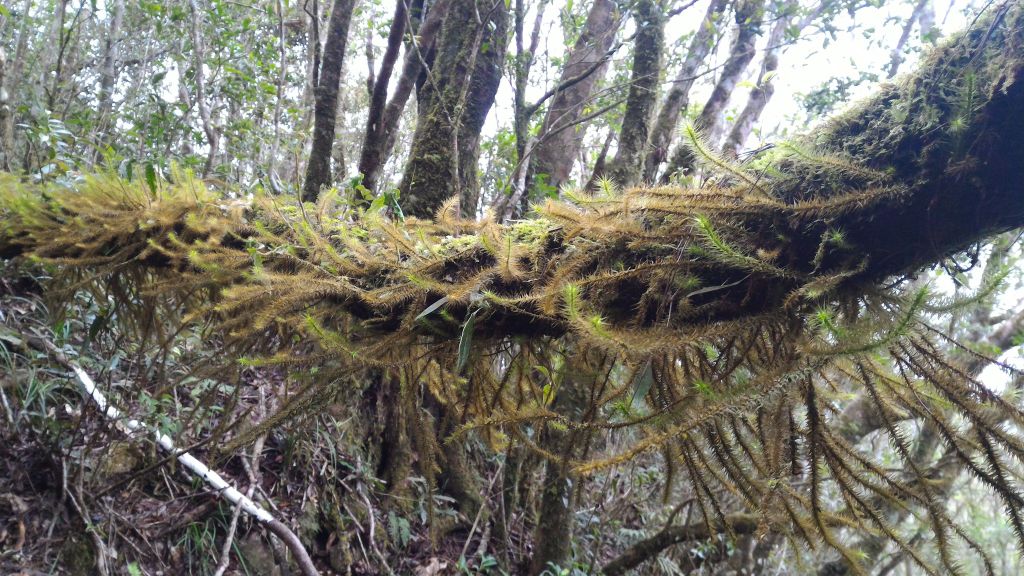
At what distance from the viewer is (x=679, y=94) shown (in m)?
3.78

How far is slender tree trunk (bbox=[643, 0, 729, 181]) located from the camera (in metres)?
3.50

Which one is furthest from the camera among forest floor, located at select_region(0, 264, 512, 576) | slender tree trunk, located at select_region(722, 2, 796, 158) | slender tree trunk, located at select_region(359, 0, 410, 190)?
slender tree trunk, located at select_region(722, 2, 796, 158)

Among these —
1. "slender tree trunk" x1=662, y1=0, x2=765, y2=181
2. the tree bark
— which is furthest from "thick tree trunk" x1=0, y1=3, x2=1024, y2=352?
the tree bark

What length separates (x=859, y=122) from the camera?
1.06 metres

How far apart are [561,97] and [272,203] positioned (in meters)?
3.29

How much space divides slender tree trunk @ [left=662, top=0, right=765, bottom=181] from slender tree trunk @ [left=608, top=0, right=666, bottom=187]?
22 cm

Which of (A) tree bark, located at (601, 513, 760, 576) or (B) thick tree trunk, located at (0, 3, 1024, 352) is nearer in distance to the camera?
(B) thick tree trunk, located at (0, 3, 1024, 352)

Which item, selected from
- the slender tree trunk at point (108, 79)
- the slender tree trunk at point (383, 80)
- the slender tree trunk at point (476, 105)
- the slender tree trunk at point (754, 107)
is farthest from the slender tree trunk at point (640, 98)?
the slender tree trunk at point (108, 79)

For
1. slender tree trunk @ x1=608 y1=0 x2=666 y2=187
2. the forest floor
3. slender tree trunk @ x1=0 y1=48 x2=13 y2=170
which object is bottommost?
the forest floor

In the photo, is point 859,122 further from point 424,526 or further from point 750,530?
point 424,526

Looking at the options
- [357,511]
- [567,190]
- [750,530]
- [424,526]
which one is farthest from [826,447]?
[424,526]

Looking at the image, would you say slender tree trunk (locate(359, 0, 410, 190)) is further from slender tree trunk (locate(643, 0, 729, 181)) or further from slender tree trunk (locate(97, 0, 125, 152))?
slender tree trunk (locate(97, 0, 125, 152))

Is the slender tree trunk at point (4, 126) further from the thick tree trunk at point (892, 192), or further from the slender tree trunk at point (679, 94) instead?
the slender tree trunk at point (679, 94)

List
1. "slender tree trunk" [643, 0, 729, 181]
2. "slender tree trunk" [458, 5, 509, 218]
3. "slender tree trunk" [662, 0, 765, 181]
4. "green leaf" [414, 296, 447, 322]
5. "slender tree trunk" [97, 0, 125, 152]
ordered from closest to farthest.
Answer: "green leaf" [414, 296, 447, 322] < "slender tree trunk" [458, 5, 509, 218] < "slender tree trunk" [662, 0, 765, 181] < "slender tree trunk" [643, 0, 729, 181] < "slender tree trunk" [97, 0, 125, 152]
